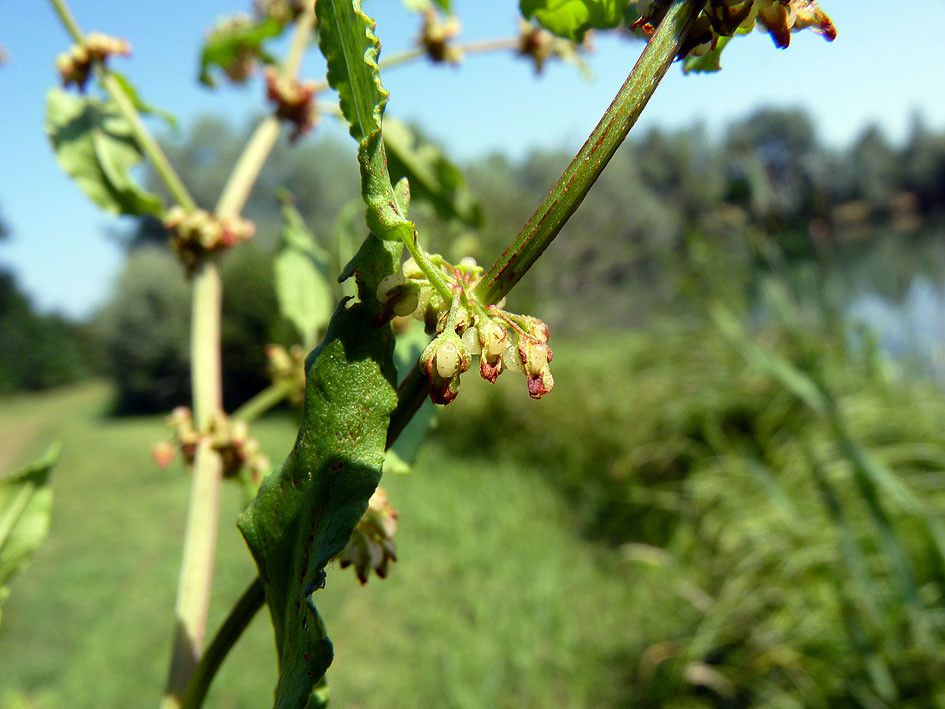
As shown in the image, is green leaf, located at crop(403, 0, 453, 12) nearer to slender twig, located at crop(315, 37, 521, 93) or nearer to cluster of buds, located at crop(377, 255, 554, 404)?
slender twig, located at crop(315, 37, 521, 93)

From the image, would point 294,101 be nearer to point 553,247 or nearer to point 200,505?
point 200,505

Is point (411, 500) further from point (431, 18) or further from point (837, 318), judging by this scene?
point (431, 18)

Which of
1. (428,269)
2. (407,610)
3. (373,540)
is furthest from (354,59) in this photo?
(407,610)

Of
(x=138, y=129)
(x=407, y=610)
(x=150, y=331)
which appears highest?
(x=150, y=331)

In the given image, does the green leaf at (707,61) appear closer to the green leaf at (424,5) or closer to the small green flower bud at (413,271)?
the small green flower bud at (413,271)

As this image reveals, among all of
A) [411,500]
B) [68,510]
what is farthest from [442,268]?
[68,510]

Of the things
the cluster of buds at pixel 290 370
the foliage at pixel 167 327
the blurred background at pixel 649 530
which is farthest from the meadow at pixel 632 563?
the foliage at pixel 167 327
